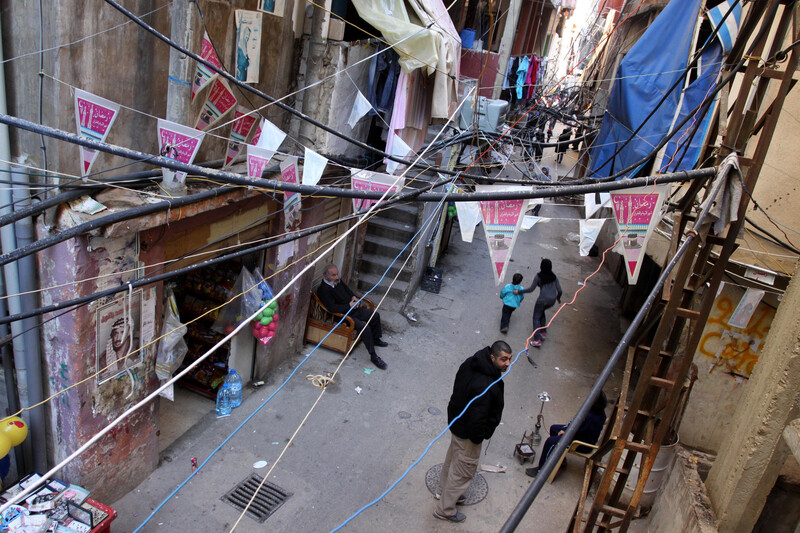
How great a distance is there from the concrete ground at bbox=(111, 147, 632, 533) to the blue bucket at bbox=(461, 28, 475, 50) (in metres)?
6.48

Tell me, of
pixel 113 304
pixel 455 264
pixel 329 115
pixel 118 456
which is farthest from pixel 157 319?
pixel 455 264

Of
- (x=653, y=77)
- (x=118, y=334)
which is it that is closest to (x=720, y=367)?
(x=653, y=77)

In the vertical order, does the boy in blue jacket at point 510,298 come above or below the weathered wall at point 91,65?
below

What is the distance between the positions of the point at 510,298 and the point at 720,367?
13.1 feet

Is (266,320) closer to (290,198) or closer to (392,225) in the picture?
(290,198)

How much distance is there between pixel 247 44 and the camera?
6.45 meters

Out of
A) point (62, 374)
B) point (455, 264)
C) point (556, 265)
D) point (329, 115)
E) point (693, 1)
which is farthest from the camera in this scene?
point (556, 265)

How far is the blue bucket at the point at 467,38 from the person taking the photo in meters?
13.4

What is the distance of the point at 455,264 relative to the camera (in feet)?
47.6

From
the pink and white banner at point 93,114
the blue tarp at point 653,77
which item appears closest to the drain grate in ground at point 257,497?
the pink and white banner at point 93,114

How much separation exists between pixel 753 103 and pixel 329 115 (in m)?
5.07

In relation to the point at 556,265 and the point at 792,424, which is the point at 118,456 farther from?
the point at 556,265

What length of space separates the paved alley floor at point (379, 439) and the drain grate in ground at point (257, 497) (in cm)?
8

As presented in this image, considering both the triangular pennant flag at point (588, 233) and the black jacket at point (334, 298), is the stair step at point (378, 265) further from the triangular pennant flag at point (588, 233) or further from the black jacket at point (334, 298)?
the triangular pennant flag at point (588, 233)
